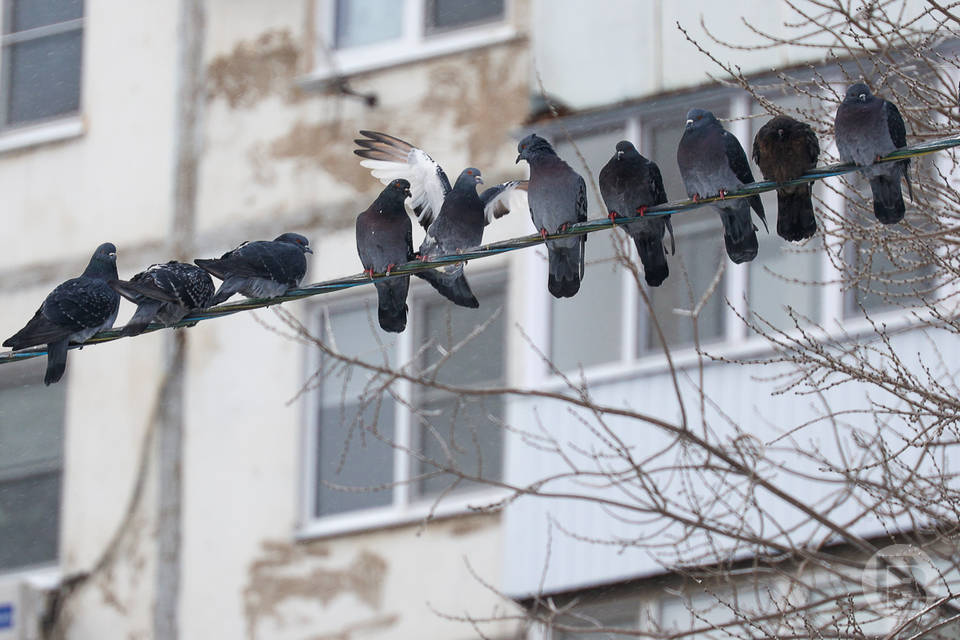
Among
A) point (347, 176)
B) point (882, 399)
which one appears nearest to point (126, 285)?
point (882, 399)

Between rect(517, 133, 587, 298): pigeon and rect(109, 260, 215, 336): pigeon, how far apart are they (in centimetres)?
143

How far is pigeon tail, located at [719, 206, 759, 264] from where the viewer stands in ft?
27.8

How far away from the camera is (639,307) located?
1388cm

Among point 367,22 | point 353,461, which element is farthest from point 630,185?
point 367,22

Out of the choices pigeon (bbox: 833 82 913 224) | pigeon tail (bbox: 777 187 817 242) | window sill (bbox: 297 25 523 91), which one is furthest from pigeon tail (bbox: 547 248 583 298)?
window sill (bbox: 297 25 523 91)

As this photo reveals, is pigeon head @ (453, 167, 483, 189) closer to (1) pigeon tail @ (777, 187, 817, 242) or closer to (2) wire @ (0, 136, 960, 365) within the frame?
(2) wire @ (0, 136, 960, 365)

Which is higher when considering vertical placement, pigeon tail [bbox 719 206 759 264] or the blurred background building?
the blurred background building

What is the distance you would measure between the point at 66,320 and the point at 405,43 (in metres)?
7.94

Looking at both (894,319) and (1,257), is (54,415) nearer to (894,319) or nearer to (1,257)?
(1,257)

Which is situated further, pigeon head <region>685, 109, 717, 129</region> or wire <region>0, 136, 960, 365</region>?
pigeon head <region>685, 109, 717, 129</region>

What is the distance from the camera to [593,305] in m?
14.2

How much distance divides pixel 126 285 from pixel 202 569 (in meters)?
7.85

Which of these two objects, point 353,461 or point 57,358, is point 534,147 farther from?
point 353,461

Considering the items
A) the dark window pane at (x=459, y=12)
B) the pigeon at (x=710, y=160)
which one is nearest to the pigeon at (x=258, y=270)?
the pigeon at (x=710, y=160)
